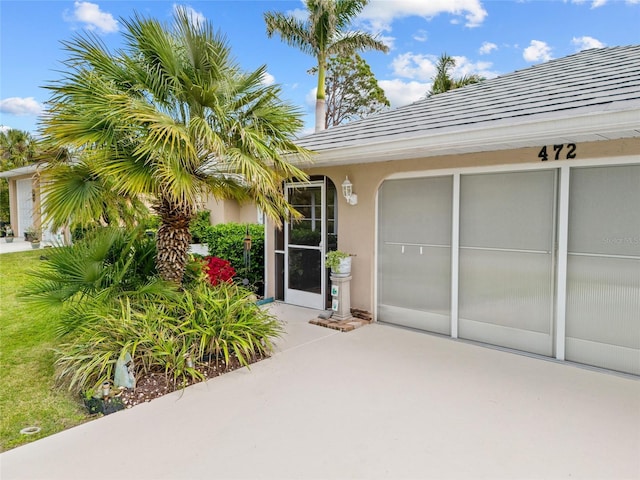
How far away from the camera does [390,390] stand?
14.4ft

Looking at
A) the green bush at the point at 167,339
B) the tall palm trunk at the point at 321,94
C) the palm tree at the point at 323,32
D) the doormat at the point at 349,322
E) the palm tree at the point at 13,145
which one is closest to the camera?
the green bush at the point at 167,339

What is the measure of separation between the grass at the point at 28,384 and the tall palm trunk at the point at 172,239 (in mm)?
1688

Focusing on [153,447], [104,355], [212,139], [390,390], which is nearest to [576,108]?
[390,390]

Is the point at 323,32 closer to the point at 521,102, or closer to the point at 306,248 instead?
the point at 306,248

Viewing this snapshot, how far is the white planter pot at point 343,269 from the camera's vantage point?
7017mm

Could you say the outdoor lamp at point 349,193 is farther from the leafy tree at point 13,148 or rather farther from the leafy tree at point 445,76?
the leafy tree at point 13,148

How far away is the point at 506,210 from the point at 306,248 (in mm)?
3971

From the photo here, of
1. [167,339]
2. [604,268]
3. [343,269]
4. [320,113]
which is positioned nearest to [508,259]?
[604,268]

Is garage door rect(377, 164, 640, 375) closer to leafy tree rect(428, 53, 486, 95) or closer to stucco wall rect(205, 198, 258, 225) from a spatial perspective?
stucco wall rect(205, 198, 258, 225)

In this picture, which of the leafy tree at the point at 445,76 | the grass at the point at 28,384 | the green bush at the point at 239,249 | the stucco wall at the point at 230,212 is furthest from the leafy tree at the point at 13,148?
the leafy tree at the point at 445,76

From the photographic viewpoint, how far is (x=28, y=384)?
475 centimetres

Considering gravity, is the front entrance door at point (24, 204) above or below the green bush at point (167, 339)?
above

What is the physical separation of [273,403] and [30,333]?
5.17 metres

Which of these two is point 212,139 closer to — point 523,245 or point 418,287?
point 418,287
